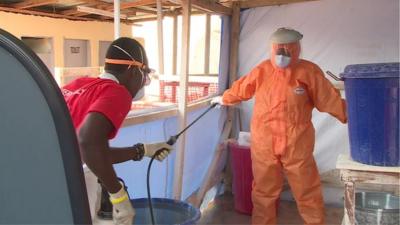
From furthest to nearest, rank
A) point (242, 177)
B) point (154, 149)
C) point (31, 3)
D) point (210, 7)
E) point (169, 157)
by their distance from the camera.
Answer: point (31, 3), point (242, 177), point (210, 7), point (169, 157), point (154, 149)

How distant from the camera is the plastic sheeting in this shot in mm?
3277

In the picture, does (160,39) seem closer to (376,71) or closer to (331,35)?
(331,35)

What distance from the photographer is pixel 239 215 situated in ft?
11.4

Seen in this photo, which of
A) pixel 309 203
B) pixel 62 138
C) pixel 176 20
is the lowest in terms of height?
pixel 309 203

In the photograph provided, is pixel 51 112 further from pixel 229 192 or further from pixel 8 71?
pixel 229 192

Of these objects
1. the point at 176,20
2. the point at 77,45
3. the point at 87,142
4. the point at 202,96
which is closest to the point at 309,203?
the point at 202,96

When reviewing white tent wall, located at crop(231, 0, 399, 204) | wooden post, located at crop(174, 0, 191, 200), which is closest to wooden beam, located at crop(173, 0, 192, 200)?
wooden post, located at crop(174, 0, 191, 200)

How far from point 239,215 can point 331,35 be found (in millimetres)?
1774

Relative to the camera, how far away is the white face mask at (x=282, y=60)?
9.22 ft

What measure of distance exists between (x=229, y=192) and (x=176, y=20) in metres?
1.91

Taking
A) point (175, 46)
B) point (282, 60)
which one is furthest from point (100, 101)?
point (175, 46)

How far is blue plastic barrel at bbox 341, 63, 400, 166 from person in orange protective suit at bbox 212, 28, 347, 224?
3.90 ft

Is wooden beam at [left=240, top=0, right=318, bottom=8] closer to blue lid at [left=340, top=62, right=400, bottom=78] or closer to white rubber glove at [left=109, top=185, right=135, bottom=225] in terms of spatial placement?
blue lid at [left=340, top=62, right=400, bottom=78]

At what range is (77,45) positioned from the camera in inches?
273
